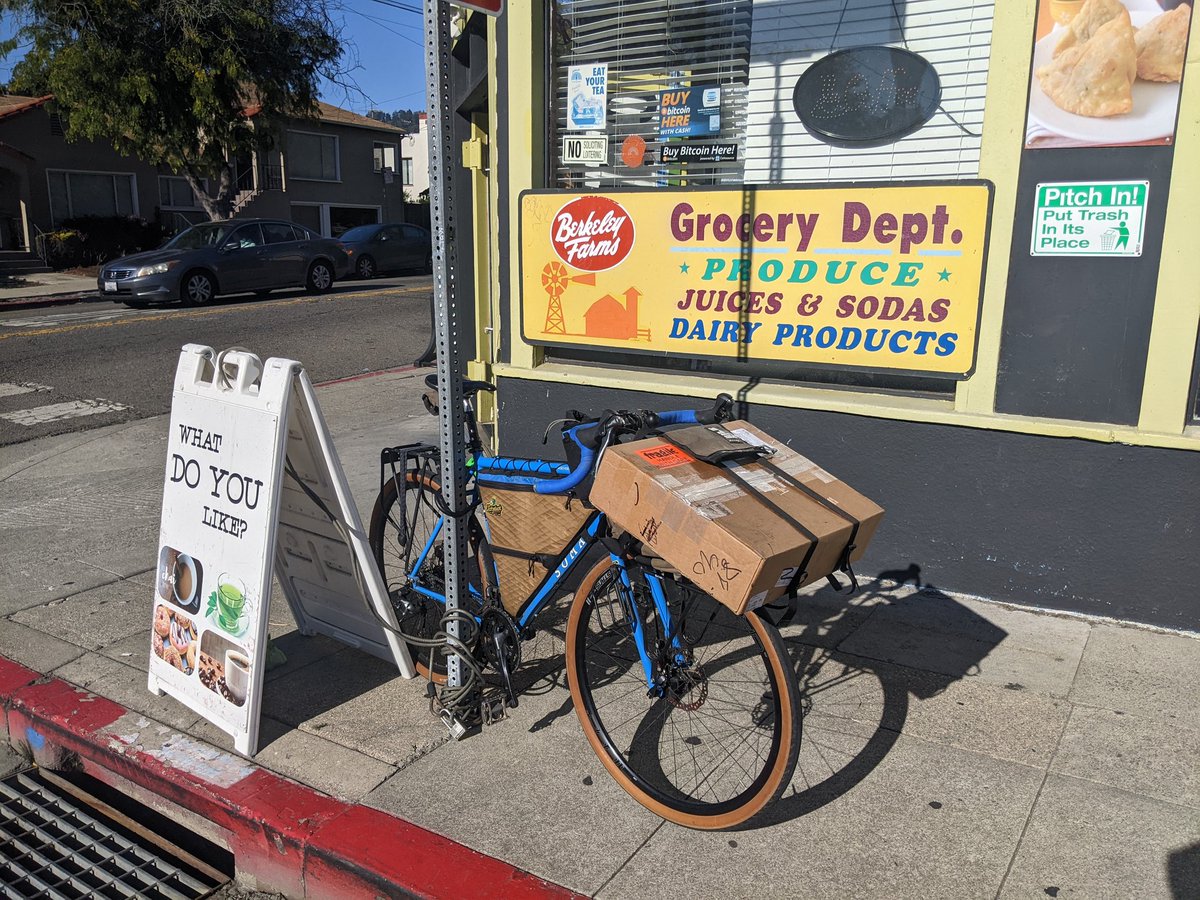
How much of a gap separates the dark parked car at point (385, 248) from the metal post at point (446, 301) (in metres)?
20.1

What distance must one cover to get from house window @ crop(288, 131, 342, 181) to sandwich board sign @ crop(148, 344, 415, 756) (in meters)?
35.5

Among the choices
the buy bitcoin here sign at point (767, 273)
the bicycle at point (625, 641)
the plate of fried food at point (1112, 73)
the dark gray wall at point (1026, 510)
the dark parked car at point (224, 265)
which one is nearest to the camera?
the bicycle at point (625, 641)

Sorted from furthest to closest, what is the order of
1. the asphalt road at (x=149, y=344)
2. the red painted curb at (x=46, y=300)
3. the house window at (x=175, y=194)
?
the house window at (x=175, y=194)
the red painted curb at (x=46, y=300)
the asphalt road at (x=149, y=344)

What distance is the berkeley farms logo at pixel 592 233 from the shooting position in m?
5.65

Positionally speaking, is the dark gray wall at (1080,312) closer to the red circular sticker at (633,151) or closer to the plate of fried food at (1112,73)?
the plate of fried food at (1112,73)

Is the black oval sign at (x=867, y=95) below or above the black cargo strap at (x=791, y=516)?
above

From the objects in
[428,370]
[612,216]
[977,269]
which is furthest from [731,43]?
[428,370]

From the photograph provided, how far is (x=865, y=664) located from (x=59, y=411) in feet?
27.0

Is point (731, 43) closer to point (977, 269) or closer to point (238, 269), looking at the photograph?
point (977, 269)

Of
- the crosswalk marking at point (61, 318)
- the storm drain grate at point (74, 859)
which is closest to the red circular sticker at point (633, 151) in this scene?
the storm drain grate at point (74, 859)

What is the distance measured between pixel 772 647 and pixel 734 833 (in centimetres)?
70

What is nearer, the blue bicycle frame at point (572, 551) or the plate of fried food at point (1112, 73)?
the blue bicycle frame at point (572, 551)

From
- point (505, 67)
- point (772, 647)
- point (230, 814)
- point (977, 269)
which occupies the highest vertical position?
point (505, 67)

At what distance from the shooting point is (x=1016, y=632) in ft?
15.0
